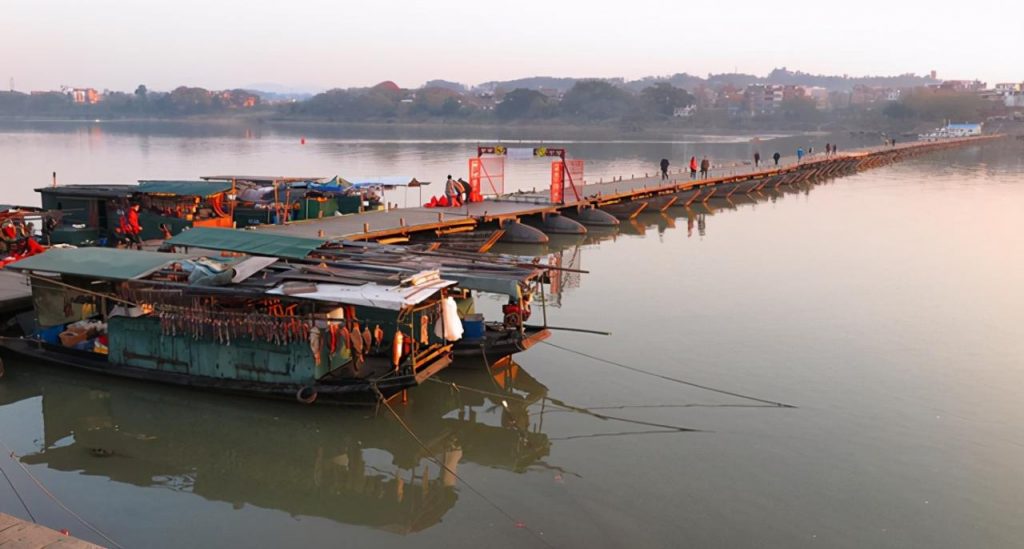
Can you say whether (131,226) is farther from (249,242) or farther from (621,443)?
(621,443)

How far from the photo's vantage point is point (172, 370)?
15.5 m

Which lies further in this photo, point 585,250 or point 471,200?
point 471,200

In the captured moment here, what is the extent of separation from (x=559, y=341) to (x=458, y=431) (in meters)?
5.45

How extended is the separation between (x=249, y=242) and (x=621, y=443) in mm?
10095

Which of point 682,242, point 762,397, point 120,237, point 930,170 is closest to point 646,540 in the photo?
point 762,397

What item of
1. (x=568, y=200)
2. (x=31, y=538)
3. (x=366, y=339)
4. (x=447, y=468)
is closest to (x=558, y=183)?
(x=568, y=200)

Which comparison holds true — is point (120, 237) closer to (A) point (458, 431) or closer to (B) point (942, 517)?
(A) point (458, 431)

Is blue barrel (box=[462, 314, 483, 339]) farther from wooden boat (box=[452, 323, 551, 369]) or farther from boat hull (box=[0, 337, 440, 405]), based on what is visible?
boat hull (box=[0, 337, 440, 405])

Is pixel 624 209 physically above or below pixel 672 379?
above

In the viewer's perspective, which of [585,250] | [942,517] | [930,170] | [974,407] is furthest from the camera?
[930,170]

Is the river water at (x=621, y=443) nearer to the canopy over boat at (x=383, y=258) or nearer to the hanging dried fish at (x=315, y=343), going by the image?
the hanging dried fish at (x=315, y=343)

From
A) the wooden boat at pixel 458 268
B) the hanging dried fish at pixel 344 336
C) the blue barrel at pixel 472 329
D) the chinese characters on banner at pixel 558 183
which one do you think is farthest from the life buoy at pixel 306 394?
the chinese characters on banner at pixel 558 183

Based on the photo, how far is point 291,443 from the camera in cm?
1401

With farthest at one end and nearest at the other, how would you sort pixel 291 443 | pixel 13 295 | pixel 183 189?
1. pixel 183 189
2. pixel 13 295
3. pixel 291 443
